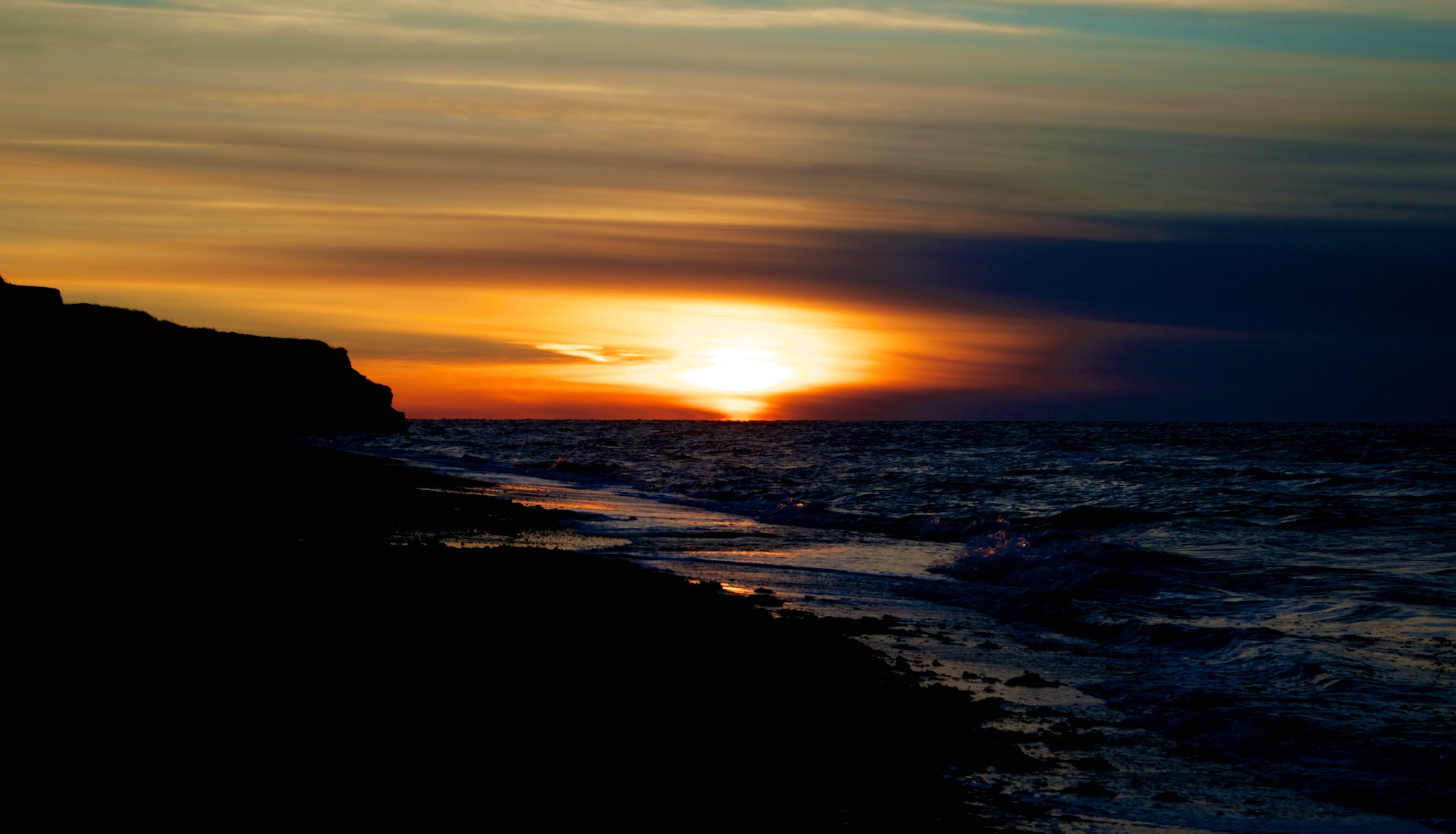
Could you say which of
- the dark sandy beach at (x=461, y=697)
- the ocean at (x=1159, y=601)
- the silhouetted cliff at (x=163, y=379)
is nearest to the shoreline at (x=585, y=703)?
the dark sandy beach at (x=461, y=697)

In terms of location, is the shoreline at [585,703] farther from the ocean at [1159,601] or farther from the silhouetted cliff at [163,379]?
the silhouetted cliff at [163,379]

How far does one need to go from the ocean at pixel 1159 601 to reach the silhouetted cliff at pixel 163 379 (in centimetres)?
2149

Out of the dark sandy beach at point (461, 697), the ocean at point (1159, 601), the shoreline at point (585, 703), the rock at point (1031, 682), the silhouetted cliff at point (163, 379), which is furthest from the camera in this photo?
the silhouetted cliff at point (163, 379)

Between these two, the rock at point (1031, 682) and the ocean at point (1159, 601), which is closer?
the ocean at point (1159, 601)

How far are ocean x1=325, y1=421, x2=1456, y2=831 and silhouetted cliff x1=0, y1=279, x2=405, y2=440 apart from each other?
846 inches

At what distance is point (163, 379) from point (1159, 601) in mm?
70262

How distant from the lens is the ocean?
268 inches

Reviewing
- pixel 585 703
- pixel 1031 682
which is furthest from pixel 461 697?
pixel 1031 682

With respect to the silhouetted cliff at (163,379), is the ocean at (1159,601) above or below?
below

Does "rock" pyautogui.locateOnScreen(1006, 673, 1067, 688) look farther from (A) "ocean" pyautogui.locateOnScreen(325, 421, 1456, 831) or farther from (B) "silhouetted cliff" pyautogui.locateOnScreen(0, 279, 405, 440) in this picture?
(B) "silhouetted cliff" pyautogui.locateOnScreen(0, 279, 405, 440)

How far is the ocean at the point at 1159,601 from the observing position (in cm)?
680

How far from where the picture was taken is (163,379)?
6850 cm

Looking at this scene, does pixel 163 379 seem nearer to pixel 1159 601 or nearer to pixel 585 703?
pixel 1159 601

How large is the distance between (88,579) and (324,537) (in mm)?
5749
